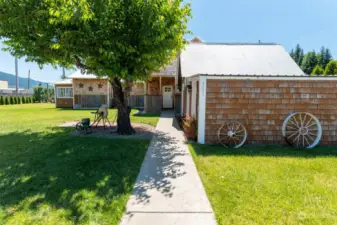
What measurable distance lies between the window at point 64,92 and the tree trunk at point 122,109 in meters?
15.9

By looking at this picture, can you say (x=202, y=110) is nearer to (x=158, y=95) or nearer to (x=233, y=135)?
(x=233, y=135)

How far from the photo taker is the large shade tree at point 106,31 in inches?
225

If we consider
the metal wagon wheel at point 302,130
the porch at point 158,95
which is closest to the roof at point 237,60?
the metal wagon wheel at point 302,130

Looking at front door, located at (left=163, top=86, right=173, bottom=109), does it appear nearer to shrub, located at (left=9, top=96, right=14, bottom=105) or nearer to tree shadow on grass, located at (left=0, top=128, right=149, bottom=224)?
tree shadow on grass, located at (left=0, top=128, right=149, bottom=224)

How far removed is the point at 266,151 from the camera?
Answer: 5.64 meters

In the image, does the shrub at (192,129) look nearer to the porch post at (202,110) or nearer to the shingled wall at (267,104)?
the porch post at (202,110)

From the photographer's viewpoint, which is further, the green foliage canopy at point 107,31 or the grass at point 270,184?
the green foliage canopy at point 107,31

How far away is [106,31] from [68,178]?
4.40m

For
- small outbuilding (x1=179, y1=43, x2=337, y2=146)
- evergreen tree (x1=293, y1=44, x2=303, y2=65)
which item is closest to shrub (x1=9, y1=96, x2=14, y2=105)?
small outbuilding (x1=179, y1=43, x2=337, y2=146)

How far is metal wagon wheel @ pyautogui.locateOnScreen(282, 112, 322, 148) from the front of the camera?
6230mm

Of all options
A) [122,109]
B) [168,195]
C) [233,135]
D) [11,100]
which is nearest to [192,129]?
[233,135]

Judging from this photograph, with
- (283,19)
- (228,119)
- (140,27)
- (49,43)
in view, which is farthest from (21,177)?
(283,19)

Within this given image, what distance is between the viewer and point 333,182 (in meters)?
3.70

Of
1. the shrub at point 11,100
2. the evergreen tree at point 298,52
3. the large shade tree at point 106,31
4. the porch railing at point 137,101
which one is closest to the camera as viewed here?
the large shade tree at point 106,31
